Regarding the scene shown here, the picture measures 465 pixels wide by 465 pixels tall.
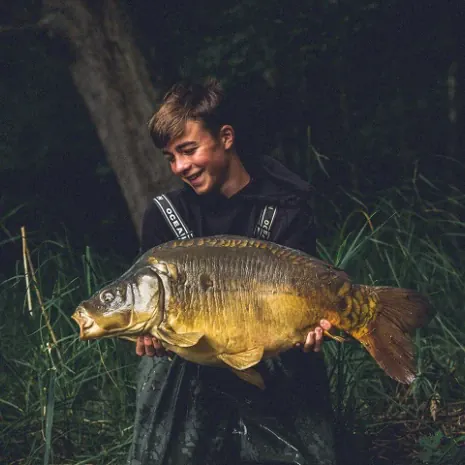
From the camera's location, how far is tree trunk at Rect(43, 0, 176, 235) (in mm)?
5566

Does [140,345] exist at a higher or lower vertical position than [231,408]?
higher

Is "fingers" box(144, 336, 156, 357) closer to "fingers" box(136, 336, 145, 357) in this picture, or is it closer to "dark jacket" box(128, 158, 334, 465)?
"fingers" box(136, 336, 145, 357)

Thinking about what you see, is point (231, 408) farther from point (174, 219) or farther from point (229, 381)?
point (174, 219)

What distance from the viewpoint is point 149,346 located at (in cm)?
336

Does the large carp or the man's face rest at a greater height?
the man's face

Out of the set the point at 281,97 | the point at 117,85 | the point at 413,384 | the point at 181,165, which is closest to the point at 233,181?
the point at 181,165

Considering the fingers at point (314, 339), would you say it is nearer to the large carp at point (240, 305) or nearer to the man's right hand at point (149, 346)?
the large carp at point (240, 305)

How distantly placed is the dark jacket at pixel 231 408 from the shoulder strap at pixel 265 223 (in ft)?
0.32

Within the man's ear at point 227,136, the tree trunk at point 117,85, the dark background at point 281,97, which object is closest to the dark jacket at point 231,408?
the man's ear at point 227,136

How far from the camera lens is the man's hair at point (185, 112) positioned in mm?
3553

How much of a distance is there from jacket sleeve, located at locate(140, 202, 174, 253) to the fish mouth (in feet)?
1.97

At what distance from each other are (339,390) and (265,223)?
106 centimetres

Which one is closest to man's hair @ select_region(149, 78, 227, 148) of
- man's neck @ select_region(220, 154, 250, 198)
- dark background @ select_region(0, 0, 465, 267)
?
man's neck @ select_region(220, 154, 250, 198)

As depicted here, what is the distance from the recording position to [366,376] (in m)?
5.09
